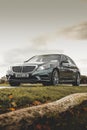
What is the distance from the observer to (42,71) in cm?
1869

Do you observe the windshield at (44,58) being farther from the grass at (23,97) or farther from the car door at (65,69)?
the grass at (23,97)

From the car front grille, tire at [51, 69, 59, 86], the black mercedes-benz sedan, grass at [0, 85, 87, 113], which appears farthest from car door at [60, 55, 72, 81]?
grass at [0, 85, 87, 113]

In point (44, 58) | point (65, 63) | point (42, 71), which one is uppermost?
point (44, 58)

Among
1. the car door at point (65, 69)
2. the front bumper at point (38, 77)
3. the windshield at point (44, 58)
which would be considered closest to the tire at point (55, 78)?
the front bumper at point (38, 77)

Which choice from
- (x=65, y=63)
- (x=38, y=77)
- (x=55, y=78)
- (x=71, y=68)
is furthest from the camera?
(x=71, y=68)

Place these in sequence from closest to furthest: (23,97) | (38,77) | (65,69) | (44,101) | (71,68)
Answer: (23,97) < (44,101) < (38,77) < (65,69) < (71,68)

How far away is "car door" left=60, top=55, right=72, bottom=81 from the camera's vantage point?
20.4 m

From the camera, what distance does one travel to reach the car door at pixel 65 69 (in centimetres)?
2038

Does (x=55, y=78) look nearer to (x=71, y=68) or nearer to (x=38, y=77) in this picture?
(x=38, y=77)

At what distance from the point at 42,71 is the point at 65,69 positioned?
243cm

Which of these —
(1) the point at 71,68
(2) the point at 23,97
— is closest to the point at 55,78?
(1) the point at 71,68

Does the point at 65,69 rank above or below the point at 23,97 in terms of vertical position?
above

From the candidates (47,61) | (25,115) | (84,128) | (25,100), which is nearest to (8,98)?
(25,100)

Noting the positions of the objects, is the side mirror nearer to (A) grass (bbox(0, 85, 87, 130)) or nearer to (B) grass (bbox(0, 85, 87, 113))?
(B) grass (bbox(0, 85, 87, 113))
